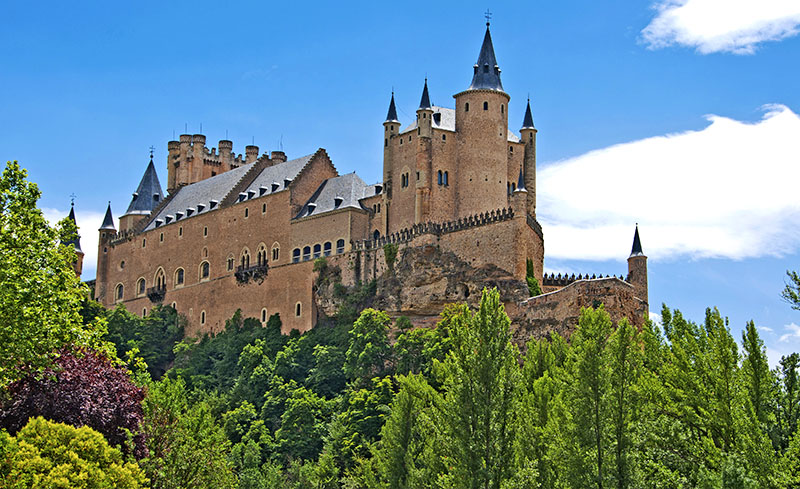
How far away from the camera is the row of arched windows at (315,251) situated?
273 feet

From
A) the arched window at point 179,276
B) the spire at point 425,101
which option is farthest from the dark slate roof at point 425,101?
the arched window at point 179,276

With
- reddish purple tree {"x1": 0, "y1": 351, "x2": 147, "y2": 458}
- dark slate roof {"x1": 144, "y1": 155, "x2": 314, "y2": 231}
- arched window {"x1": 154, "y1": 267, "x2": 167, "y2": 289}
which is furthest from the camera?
arched window {"x1": 154, "y1": 267, "x2": 167, "y2": 289}

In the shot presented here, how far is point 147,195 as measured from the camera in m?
111

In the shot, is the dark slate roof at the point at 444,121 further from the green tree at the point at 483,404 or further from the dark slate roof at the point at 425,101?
the green tree at the point at 483,404

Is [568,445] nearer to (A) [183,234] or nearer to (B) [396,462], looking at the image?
(B) [396,462]

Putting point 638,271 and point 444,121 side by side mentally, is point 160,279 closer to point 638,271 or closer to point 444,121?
point 444,121

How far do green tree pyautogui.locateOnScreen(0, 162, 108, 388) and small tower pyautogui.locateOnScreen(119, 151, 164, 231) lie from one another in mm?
69301

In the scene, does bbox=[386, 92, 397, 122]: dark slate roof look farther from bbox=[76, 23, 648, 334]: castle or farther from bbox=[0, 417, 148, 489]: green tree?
bbox=[0, 417, 148, 489]: green tree

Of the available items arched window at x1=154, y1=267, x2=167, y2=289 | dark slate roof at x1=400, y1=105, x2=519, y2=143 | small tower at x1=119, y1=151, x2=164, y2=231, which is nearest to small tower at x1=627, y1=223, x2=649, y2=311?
dark slate roof at x1=400, y1=105, x2=519, y2=143

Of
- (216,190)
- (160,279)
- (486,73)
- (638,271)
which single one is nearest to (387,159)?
(486,73)

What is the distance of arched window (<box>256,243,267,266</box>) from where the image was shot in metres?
88.8

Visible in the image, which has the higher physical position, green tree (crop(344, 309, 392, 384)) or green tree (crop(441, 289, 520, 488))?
green tree (crop(344, 309, 392, 384))

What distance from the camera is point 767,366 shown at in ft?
128

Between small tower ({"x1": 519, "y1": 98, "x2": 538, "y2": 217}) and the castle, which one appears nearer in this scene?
the castle
